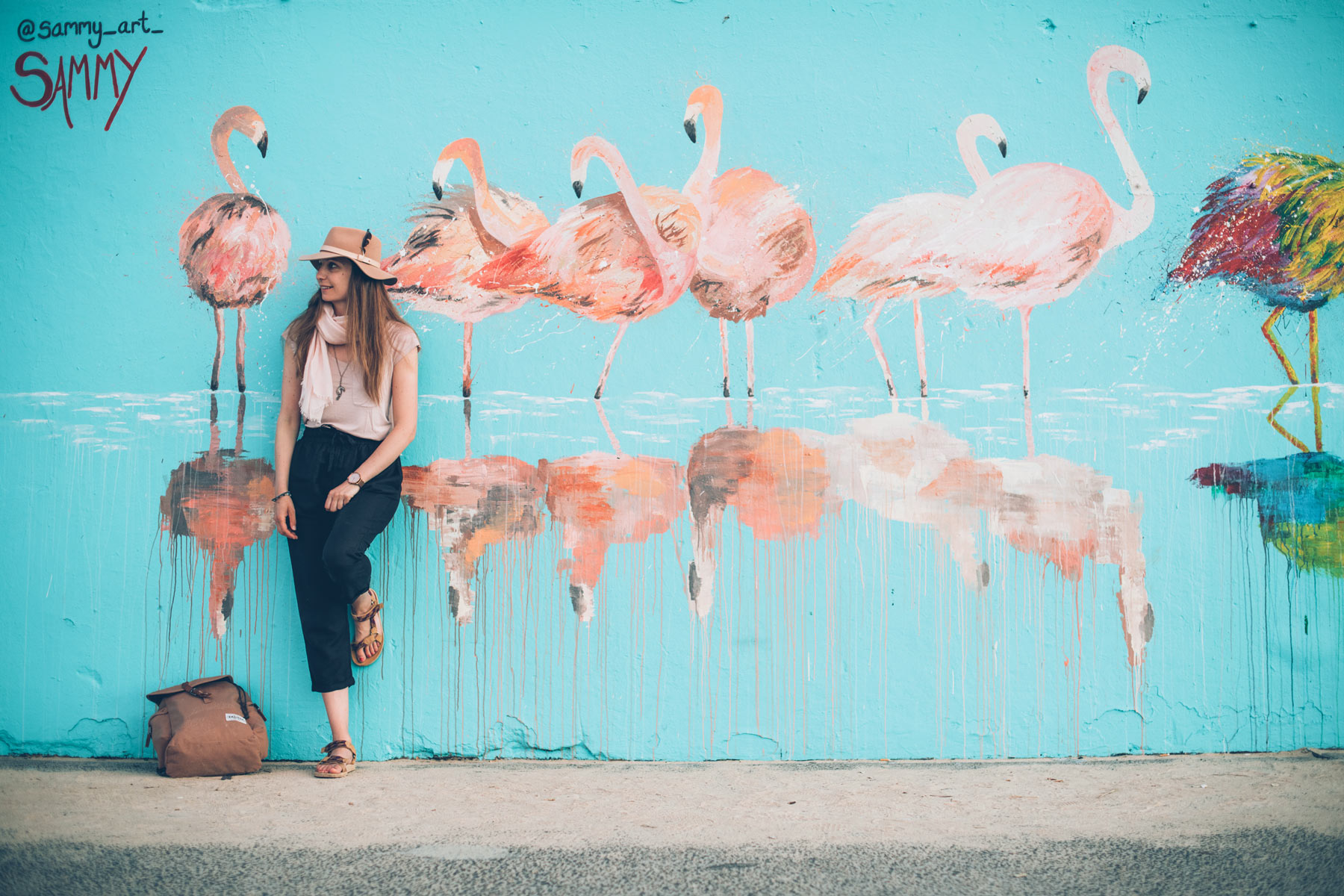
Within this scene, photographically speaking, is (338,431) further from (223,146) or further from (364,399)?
(223,146)

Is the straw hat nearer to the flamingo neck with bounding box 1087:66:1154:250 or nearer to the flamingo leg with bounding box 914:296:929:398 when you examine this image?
the flamingo leg with bounding box 914:296:929:398

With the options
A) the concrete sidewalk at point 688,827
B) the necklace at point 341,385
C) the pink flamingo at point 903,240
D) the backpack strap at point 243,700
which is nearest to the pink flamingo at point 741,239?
the pink flamingo at point 903,240

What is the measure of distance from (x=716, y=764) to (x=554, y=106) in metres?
2.74

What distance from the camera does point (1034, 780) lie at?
10.1ft

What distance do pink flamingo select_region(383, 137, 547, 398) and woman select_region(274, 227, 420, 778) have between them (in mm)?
170

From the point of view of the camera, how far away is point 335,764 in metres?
3.15

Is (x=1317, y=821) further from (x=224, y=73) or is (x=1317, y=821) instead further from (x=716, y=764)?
(x=224, y=73)

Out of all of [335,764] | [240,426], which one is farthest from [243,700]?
[240,426]

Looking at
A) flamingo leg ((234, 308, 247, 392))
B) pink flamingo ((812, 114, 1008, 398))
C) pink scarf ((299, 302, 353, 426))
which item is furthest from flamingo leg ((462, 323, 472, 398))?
pink flamingo ((812, 114, 1008, 398))

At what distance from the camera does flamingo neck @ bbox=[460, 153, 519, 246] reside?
11.0 feet

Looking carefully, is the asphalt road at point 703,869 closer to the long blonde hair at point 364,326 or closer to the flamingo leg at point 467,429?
the flamingo leg at point 467,429

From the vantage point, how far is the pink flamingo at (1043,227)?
3.33 metres

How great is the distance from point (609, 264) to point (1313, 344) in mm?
2882

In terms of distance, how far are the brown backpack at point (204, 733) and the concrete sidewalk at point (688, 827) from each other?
79 millimetres
